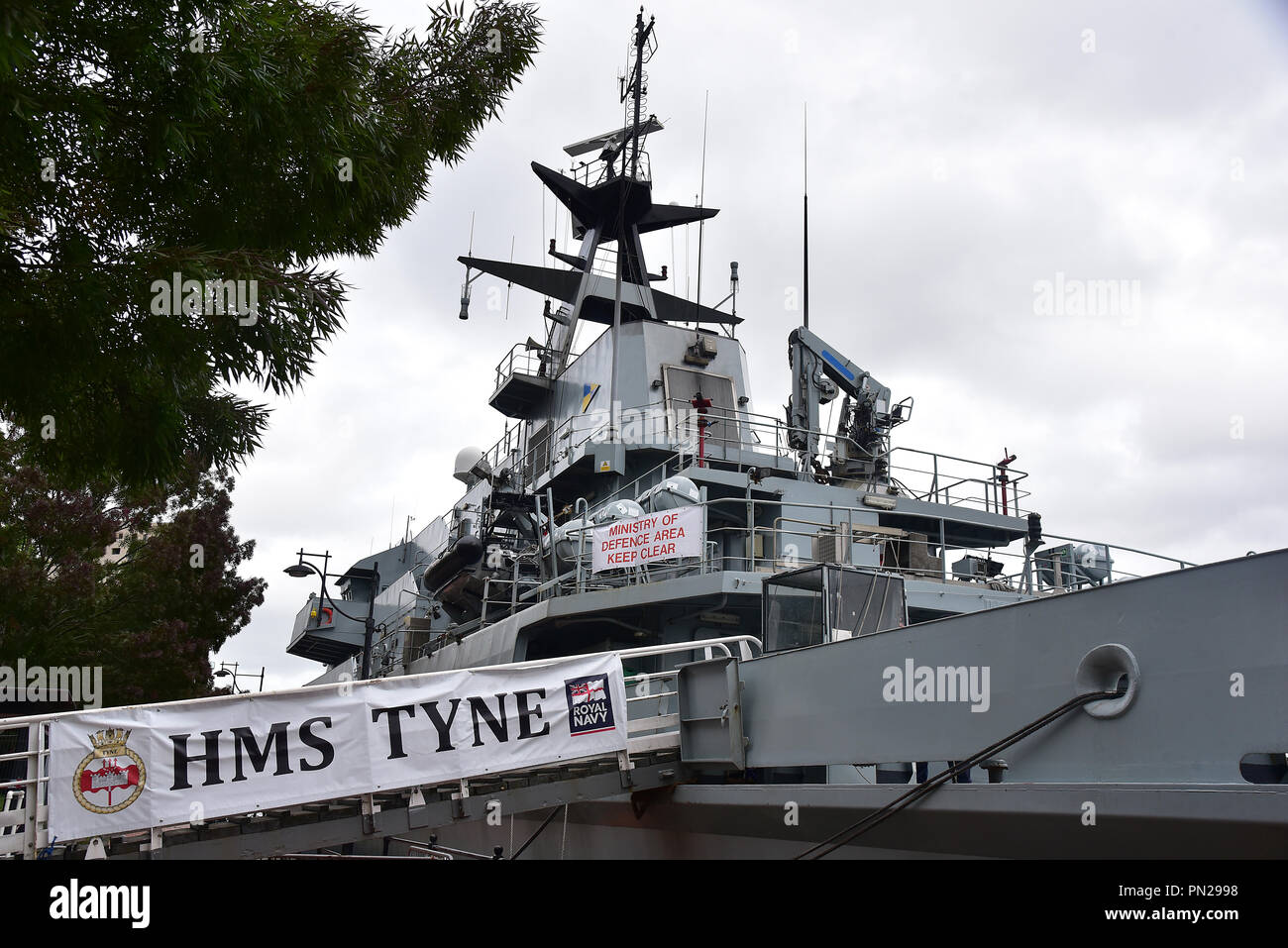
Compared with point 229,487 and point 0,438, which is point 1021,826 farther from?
point 229,487

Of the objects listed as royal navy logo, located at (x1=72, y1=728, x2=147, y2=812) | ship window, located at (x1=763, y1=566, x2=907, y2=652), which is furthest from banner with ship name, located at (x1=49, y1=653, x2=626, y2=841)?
ship window, located at (x1=763, y1=566, x2=907, y2=652)

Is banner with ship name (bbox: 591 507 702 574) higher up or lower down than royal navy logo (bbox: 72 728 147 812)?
higher up

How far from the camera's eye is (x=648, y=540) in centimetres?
1409

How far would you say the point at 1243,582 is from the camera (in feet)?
18.3

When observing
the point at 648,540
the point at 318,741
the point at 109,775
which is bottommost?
the point at 109,775

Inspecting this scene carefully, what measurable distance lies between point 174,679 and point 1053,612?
56.1ft

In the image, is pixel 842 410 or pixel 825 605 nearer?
pixel 825 605

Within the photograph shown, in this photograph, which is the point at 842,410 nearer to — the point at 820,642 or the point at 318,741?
the point at 820,642

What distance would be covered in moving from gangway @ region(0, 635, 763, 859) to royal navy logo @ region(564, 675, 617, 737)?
0.81 feet

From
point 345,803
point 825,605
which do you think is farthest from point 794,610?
point 345,803

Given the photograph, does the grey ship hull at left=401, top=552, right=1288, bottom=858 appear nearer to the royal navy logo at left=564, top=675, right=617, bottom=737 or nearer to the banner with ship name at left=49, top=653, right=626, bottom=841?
the royal navy logo at left=564, top=675, right=617, bottom=737

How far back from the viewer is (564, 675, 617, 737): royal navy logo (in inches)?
372

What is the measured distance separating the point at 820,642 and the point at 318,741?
185 inches
